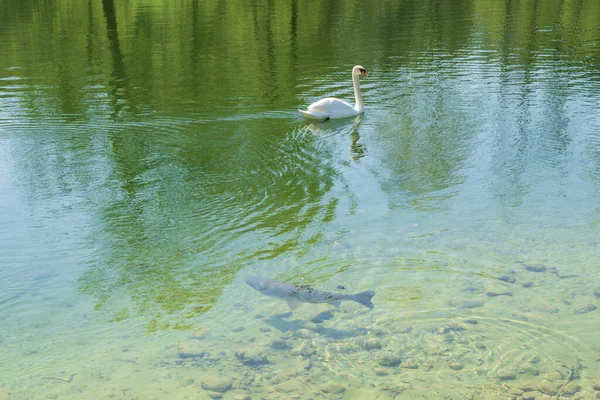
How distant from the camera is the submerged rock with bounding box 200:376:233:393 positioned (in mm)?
6254

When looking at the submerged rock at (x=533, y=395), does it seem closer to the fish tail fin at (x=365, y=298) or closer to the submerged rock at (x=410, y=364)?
the submerged rock at (x=410, y=364)

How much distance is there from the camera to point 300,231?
946 centimetres

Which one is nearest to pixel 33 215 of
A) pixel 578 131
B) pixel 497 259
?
pixel 497 259

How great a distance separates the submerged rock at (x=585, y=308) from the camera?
7.32 meters

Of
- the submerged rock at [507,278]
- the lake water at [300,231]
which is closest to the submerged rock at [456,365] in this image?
the lake water at [300,231]

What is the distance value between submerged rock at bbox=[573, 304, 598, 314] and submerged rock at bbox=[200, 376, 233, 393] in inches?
143

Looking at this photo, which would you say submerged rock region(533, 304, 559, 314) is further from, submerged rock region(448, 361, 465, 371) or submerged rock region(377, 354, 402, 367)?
submerged rock region(377, 354, 402, 367)

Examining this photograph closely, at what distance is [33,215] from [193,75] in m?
10.4

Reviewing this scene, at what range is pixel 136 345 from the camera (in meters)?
6.98

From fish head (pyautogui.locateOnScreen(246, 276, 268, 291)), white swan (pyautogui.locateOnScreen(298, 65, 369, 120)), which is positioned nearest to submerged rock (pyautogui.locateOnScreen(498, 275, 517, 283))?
fish head (pyautogui.locateOnScreen(246, 276, 268, 291))

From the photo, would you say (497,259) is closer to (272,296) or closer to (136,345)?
(272,296)

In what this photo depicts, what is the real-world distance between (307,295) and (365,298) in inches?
23.7

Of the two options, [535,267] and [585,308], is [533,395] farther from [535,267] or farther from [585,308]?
[535,267]

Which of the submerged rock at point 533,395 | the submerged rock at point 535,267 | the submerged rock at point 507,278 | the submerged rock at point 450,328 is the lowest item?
the submerged rock at point 533,395
